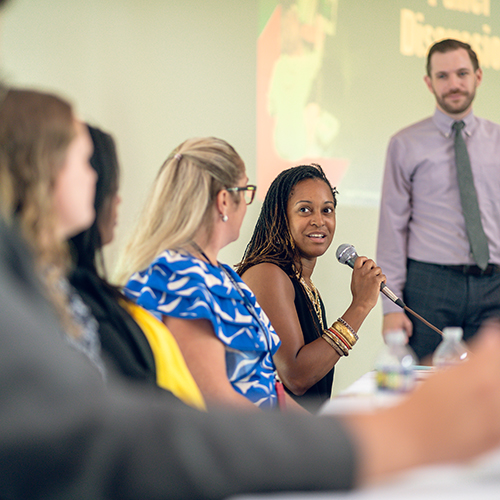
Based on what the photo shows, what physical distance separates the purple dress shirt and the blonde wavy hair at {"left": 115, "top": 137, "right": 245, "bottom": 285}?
1.19 m

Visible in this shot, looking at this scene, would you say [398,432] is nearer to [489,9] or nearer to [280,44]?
[280,44]

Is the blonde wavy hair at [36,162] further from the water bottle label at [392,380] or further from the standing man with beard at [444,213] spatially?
the standing man with beard at [444,213]

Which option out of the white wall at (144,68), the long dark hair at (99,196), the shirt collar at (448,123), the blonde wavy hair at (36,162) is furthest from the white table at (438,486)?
the shirt collar at (448,123)

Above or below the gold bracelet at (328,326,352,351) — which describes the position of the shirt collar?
above

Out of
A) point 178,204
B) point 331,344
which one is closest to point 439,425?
A: point 178,204

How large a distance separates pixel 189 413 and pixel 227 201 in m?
1.18

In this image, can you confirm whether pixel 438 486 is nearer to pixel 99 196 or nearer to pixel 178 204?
pixel 99 196

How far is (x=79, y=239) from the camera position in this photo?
1.01m

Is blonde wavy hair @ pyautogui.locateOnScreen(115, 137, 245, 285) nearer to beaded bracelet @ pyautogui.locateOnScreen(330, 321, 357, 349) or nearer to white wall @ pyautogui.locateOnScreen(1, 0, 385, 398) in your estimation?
white wall @ pyautogui.locateOnScreen(1, 0, 385, 398)

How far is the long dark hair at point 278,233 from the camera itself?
6.88 ft

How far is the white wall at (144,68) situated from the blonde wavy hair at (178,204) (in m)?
0.40

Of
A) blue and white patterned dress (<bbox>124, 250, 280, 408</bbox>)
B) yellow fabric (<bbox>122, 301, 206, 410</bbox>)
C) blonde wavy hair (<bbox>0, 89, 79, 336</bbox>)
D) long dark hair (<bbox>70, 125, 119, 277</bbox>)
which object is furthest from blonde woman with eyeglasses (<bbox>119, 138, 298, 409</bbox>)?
blonde wavy hair (<bbox>0, 89, 79, 336</bbox>)

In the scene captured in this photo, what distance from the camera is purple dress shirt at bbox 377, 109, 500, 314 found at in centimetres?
243

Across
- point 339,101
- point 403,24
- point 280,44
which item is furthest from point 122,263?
point 403,24
